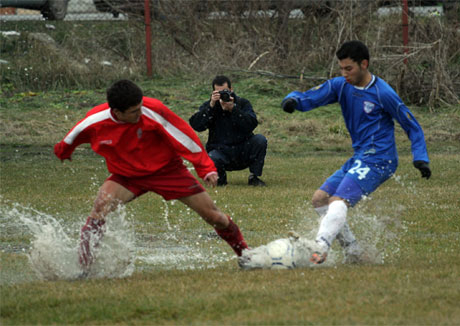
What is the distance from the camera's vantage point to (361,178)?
17.9 feet

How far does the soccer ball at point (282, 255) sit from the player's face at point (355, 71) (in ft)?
4.11

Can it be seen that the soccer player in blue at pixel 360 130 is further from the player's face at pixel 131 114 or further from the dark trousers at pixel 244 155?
the dark trousers at pixel 244 155

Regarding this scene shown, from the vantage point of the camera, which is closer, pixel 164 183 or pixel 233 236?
pixel 164 183

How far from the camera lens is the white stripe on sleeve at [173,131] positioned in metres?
5.15

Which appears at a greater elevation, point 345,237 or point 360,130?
point 360,130

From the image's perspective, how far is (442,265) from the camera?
5395 millimetres

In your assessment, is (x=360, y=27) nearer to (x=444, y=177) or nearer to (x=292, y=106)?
(x=444, y=177)

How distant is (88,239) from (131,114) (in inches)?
35.3

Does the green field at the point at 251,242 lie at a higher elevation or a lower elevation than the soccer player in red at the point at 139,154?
lower

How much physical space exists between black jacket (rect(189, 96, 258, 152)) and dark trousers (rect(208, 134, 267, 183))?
7cm

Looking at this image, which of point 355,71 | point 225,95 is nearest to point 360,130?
point 355,71

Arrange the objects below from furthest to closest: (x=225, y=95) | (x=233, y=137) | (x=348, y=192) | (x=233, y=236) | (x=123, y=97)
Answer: (x=233, y=137)
(x=225, y=95)
(x=233, y=236)
(x=348, y=192)
(x=123, y=97)

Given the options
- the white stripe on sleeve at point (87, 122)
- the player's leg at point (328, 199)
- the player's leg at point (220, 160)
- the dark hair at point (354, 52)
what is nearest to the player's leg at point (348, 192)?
the player's leg at point (328, 199)

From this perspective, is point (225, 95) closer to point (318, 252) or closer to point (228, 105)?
point (228, 105)
